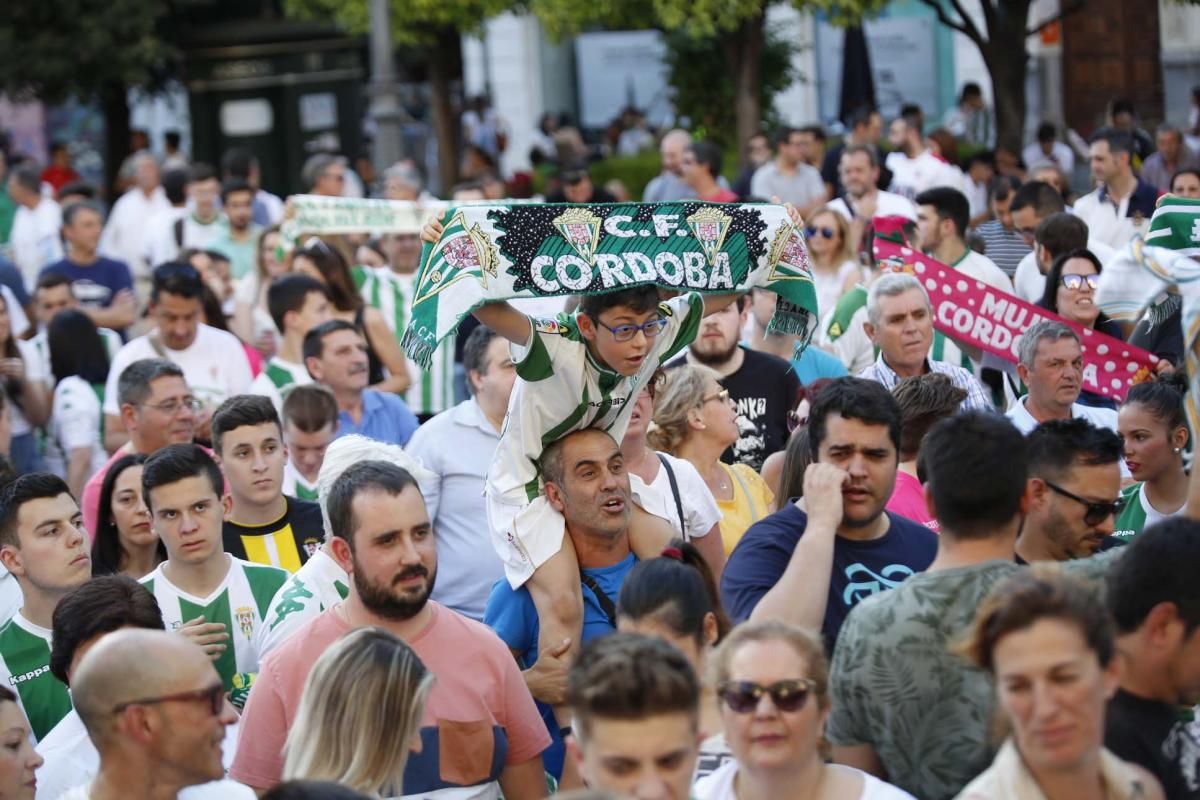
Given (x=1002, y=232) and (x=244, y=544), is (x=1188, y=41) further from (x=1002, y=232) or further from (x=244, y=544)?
(x=244, y=544)

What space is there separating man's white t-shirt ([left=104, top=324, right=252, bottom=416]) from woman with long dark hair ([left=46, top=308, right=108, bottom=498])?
0.17 m

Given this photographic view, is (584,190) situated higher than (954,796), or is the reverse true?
(584,190)

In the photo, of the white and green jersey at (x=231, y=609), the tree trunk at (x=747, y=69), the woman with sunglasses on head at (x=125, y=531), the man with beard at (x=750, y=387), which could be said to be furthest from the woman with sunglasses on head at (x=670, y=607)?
the tree trunk at (x=747, y=69)

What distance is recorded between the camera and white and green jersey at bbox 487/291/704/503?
19.0ft

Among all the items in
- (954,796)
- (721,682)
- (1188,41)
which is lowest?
(954,796)

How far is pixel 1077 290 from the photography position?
8.87 m

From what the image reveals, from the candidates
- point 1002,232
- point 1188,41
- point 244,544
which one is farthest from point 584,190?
point 1188,41

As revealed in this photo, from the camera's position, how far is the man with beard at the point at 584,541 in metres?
5.77

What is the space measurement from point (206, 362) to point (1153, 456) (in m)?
5.16

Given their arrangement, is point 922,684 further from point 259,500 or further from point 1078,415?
point 1078,415

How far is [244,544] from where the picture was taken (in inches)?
280

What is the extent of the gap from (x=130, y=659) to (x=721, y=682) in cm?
141

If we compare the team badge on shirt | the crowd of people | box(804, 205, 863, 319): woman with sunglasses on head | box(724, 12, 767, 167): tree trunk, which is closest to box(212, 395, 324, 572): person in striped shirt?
the crowd of people

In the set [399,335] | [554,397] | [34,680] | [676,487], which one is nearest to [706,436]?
[676,487]
